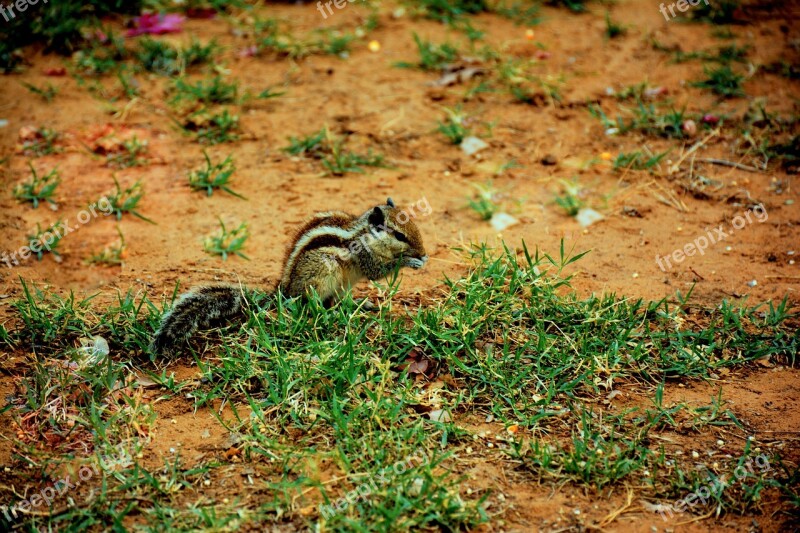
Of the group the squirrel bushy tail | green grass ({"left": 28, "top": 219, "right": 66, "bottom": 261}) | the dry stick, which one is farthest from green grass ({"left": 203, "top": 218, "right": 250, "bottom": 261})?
the dry stick

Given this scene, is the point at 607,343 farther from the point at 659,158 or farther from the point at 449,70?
the point at 449,70

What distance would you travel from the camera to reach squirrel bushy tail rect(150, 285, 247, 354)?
425 centimetres

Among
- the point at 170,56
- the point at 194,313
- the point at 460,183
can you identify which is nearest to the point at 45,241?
the point at 194,313

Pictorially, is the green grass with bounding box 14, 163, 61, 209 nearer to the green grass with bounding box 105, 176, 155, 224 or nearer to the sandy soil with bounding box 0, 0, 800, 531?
the sandy soil with bounding box 0, 0, 800, 531

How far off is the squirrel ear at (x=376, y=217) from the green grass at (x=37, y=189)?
2611 millimetres

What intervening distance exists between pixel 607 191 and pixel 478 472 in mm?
3125

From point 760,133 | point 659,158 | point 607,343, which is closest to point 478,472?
point 607,343

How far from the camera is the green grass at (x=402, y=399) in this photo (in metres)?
3.46

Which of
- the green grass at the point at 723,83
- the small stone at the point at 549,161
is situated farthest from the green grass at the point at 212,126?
the green grass at the point at 723,83

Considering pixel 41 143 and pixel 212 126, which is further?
pixel 212 126

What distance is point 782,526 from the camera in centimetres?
339

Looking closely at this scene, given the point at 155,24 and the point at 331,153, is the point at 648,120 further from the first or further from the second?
the point at 155,24

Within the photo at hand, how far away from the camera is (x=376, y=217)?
4.75 meters

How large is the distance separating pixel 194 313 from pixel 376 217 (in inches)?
48.9
